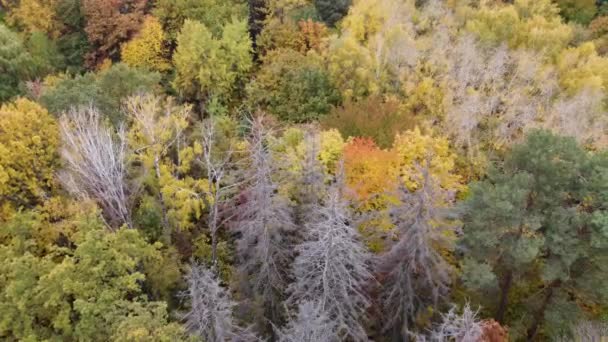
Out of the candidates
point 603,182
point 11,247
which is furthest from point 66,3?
point 603,182

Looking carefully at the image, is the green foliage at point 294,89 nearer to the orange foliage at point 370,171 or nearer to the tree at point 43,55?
the orange foliage at point 370,171

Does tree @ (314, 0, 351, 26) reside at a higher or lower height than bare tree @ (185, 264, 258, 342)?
higher

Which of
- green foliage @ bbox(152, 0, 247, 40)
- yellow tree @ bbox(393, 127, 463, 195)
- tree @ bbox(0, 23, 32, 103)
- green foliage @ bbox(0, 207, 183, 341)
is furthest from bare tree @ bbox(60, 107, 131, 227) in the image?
green foliage @ bbox(152, 0, 247, 40)

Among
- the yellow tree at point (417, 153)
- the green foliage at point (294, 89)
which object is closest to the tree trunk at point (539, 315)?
the yellow tree at point (417, 153)

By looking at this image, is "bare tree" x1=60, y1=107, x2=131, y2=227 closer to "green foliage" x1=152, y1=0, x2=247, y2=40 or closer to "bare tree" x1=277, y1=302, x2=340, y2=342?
"bare tree" x1=277, y1=302, x2=340, y2=342

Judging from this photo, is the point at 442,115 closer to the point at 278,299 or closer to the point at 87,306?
the point at 278,299

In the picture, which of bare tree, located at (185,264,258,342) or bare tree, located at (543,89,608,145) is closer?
bare tree, located at (185,264,258,342)

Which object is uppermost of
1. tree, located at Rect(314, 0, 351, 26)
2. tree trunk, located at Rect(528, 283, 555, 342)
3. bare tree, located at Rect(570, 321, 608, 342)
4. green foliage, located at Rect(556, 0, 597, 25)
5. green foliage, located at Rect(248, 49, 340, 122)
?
tree, located at Rect(314, 0, 351, 26)

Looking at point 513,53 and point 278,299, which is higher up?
point 513,53
